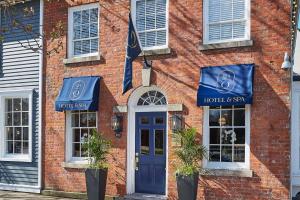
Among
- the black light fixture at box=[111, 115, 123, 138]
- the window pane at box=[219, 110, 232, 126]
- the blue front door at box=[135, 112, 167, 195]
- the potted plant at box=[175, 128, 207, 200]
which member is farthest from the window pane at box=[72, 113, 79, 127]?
the window pane at box=[219, 110, 232, 126]

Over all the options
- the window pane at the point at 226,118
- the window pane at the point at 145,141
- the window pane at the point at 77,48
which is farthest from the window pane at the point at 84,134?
the window pane at the point at 226,118

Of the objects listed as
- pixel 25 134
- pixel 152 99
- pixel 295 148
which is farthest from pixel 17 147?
pixel 295 148

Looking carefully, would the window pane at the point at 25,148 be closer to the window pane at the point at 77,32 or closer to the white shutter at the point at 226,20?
the window pane at the point at 77,32

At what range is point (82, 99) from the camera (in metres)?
13.0

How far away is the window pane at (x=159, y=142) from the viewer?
12.3 meters

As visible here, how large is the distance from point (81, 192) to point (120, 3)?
5.57m

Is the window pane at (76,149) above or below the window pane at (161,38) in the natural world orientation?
below

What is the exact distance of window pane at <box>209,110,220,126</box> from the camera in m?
11.5

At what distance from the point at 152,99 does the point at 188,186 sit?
2878mm

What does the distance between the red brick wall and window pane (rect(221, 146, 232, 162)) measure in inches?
20.4

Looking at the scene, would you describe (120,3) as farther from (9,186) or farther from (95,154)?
(9,186)

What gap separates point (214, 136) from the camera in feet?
37.9

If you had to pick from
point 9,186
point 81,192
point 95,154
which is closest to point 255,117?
point 95,154

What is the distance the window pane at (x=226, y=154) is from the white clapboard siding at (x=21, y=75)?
6.11 meters
